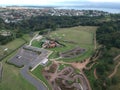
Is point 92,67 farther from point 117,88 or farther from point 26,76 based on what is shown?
point 26,76

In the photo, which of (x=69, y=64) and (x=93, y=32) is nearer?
(x=69, y=64)

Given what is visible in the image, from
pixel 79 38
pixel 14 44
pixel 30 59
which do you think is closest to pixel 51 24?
pixel 79 38

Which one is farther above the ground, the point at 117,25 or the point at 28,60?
the point at 117,25

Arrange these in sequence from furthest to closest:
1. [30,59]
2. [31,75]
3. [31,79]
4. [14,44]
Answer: [14,44] → [30,59] → [31,75] → [31,79]

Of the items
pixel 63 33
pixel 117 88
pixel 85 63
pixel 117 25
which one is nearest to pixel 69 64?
pixel 85 63

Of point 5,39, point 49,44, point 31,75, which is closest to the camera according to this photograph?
point 31,75

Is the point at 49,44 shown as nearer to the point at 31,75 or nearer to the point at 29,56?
the point at 29,56

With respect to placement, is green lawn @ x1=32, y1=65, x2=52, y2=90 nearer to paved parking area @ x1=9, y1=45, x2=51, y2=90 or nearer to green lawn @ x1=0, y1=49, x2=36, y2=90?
paved parking area @ x1=9, y1=45, x2=51, y2=90

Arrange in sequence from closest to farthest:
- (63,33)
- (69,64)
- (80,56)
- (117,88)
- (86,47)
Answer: (117,88) → (69,64) → (80,56) → (86,47) → (63,33)

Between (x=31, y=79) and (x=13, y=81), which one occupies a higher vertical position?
(x=31, y=79)
